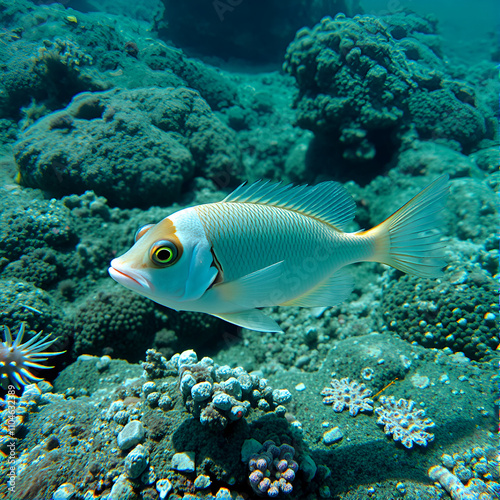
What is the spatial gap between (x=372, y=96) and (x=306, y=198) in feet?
19.5

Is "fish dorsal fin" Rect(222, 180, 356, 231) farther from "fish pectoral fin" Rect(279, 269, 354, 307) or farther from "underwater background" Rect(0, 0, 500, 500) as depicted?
"underwater background" Rect(0, 0, 500, 500)

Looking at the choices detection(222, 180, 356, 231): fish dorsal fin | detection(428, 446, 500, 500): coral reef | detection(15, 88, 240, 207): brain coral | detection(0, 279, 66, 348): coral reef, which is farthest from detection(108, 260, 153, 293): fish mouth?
detection(15, 88, 240, 207): brain coral

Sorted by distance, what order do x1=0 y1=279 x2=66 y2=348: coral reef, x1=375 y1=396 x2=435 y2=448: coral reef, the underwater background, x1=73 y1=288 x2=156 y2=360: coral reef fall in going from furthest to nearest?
1. x1=73 y1=288 x2=156 y2=360: coral reef
2. x1=0 y1=279 x2=66 y2=348: coral reef
3. x1=375 y1=396 x2=435 y2=448: coral reef
4. the underwater background

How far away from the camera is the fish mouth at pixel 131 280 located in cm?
126

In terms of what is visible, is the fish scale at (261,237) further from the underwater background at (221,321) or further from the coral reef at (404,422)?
the coral reef at (404,422)

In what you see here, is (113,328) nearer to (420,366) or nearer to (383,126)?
(420,366)

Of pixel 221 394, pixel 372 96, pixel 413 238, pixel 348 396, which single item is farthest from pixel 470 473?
pixel 372 96

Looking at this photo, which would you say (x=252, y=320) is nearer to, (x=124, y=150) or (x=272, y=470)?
(x=272, y=470)

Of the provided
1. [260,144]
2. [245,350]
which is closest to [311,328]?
[245,350]

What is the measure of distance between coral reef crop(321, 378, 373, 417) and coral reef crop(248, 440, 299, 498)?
1.00 metres

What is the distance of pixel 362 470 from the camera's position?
2.10 m

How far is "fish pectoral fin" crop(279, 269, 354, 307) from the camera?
183cm

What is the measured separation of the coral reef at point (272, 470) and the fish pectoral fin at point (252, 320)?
1.02 meters

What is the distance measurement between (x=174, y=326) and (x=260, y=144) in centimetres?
629
